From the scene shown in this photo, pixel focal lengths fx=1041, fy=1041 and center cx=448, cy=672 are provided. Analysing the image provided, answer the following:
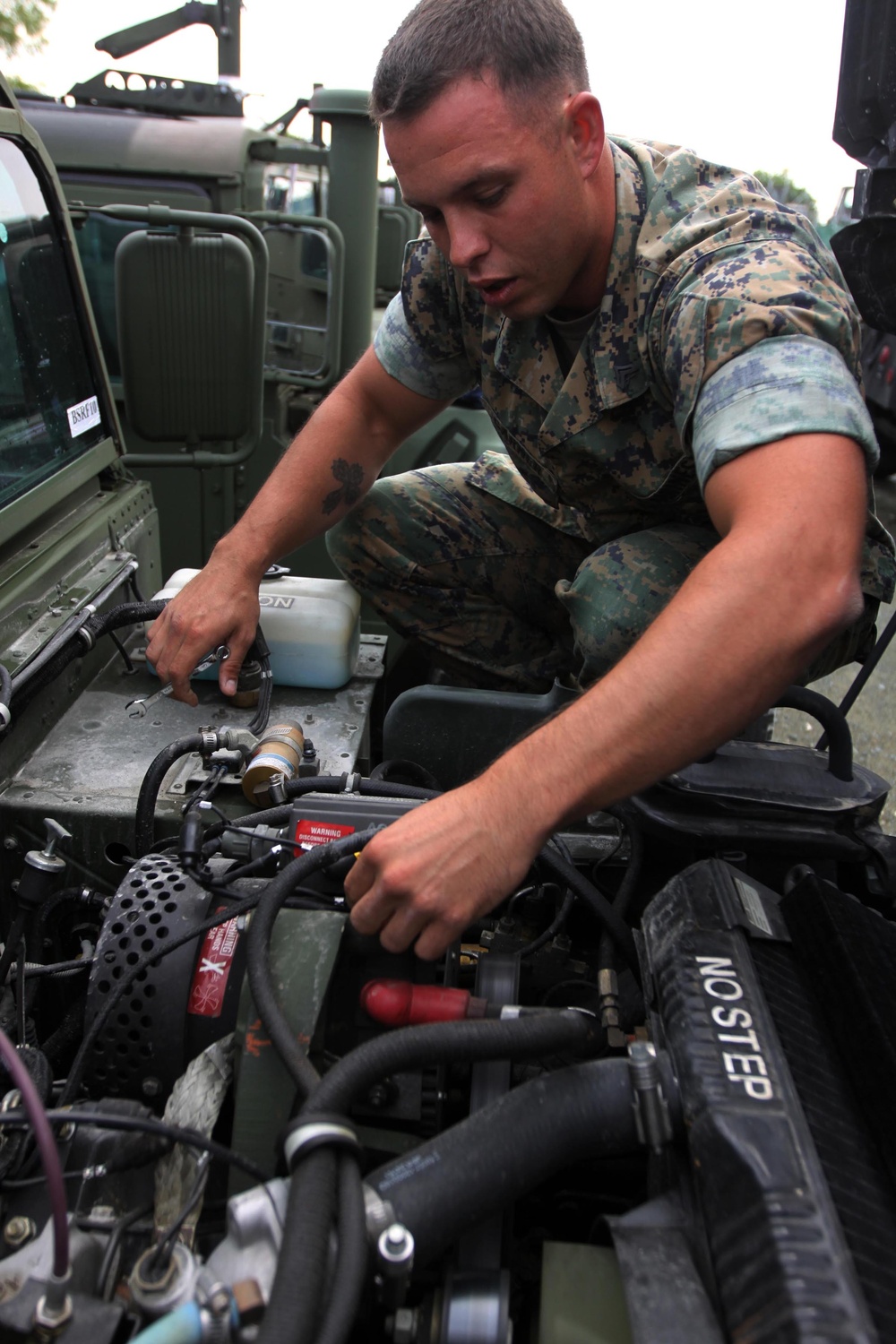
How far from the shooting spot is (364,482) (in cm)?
234

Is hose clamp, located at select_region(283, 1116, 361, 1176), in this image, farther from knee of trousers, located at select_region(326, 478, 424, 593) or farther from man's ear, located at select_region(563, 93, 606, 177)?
knee of trousers, located at select_region(326, 478, 424, 593)

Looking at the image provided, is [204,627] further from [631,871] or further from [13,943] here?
[631,871]

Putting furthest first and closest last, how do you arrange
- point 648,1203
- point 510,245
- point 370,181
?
point 370,181
point 510,245
point 648,1203

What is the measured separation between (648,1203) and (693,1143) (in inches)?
3.7

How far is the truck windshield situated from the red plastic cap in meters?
1.23

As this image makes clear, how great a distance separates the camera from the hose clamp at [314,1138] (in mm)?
895

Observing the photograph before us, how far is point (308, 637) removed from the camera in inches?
81.6

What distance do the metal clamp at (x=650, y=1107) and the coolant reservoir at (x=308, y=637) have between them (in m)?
1.21

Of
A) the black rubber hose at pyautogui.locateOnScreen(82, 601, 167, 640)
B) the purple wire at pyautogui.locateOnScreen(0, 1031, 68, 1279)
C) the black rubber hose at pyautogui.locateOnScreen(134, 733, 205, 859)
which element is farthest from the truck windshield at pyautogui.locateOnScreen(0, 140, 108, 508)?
the purple wire at pyautogui.locateOnScreen(0, 1031, 68, 1279)

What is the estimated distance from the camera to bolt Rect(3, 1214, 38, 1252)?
3.21 ft

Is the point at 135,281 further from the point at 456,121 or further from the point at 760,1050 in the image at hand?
the point at 760,1050

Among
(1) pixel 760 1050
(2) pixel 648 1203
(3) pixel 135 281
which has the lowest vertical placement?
(2) pixel 648 1203

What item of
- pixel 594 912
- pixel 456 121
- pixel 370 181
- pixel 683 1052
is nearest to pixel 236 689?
pixel 594 912

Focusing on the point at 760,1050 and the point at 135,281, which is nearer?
the point at 760,1050
